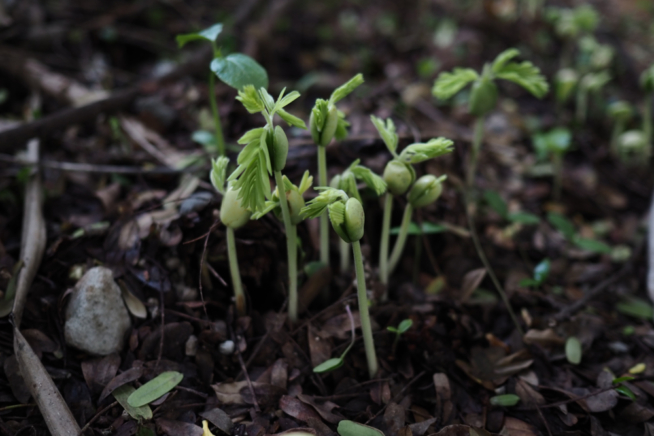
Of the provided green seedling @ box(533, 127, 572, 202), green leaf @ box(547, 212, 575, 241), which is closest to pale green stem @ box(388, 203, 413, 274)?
green leaf @ box(547, 212, 575, 241)

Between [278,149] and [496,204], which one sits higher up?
[278,149]

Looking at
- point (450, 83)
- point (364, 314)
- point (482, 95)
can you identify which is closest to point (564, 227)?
point (482, 95)

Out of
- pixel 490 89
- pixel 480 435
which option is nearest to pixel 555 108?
pixel 490 89

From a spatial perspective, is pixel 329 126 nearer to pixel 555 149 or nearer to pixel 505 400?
pixel 505 400

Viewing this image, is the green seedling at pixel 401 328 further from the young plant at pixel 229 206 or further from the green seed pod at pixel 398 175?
the young plant at pixel 229 206

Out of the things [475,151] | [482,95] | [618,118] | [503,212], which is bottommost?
[503,212]

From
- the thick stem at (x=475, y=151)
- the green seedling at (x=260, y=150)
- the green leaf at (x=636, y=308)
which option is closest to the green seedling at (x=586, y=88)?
the thick stem at (x=475, y=151)

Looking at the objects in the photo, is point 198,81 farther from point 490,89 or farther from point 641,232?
point 641,232
